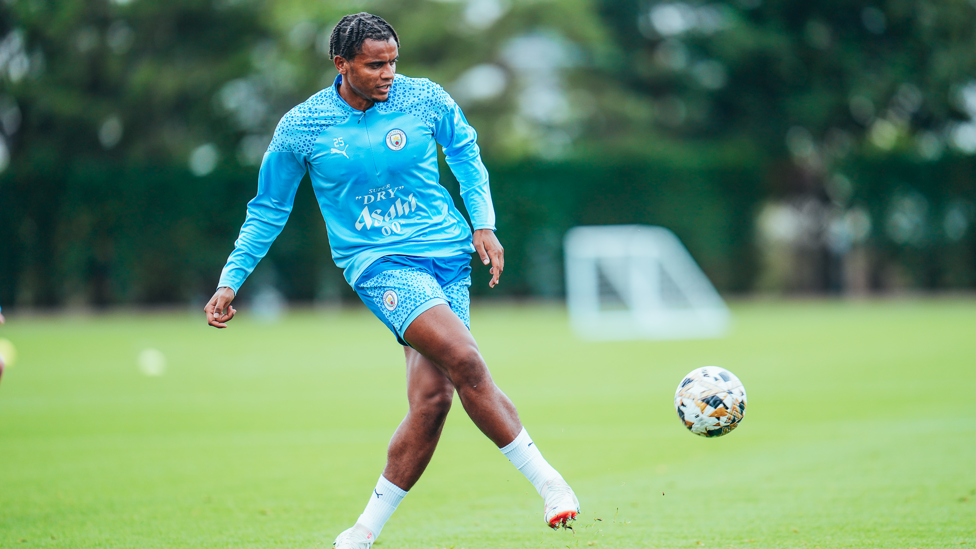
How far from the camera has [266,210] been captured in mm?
4695

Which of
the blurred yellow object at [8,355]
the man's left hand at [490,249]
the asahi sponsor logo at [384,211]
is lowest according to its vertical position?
the blurred yellow object at [8,355]

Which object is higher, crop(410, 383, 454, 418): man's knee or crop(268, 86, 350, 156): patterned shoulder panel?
crop(268, 86, 350, 156): patterned shoulder panel

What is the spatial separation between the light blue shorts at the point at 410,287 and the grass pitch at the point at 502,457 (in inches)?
44.8

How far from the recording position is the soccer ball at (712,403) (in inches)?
192

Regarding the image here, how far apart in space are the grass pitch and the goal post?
4.55m

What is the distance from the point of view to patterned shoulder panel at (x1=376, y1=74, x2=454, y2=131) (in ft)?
15.0

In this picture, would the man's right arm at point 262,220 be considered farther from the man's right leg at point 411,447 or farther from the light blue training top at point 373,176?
the man's right leg at point 411,447

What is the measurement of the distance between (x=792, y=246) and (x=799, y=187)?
90.9 inches

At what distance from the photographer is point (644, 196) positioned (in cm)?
2783

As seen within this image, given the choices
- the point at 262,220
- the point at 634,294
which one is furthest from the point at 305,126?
the point at 634,294

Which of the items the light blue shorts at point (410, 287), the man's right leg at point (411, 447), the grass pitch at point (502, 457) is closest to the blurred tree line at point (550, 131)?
the grass pitch at point (502, 457)

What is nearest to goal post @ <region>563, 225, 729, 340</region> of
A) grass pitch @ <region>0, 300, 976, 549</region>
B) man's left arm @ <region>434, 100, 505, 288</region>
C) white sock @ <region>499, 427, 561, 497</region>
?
grass pitch @ <region>0, 300, 976, 549</region>

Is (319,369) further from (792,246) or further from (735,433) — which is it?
(792,246)

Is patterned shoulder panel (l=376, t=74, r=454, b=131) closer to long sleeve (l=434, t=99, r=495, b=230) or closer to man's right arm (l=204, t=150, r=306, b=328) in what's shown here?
long sleeve (l=434, t=99, r=495, b=230)
